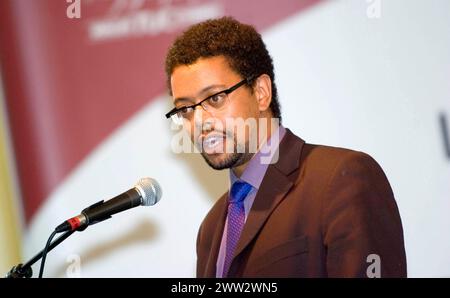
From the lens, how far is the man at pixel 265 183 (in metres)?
1.65

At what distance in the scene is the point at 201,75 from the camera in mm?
1955

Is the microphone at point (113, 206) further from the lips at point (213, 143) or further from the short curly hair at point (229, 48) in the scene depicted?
the short curly hair at point (229, 48)

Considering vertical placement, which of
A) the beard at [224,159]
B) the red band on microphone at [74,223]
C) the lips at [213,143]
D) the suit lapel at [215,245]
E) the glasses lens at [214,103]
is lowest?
the suit lapel at [215,245]

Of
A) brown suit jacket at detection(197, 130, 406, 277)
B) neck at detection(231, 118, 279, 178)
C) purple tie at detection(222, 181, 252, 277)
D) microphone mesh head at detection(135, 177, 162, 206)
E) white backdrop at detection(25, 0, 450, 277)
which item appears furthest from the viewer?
white backdrop at detection(25, 0, 450, 277)

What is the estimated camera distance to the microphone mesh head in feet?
5.94

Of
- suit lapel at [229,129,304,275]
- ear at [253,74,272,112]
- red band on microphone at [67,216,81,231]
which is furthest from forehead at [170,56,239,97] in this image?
red band on microphone at [67,216,81,231]

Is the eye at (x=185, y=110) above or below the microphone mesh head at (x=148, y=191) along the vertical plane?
Answer: above

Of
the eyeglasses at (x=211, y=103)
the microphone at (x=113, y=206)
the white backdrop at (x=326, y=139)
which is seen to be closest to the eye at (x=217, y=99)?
the eyeglasses at (x=211, y=103)

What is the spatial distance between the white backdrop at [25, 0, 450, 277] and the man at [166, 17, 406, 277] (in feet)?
Answer: 0.62

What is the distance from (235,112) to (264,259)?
0.52 meters

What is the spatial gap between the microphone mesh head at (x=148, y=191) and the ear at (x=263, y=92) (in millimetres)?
493

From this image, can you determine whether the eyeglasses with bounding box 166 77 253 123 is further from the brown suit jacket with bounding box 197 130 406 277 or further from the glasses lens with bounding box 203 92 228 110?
the brown suit jacket with bounding box 197 130 406 277

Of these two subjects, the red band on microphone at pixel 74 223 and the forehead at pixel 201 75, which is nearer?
the red band on microphone at pixel 74 223

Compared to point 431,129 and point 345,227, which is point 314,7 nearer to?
point 431,129
